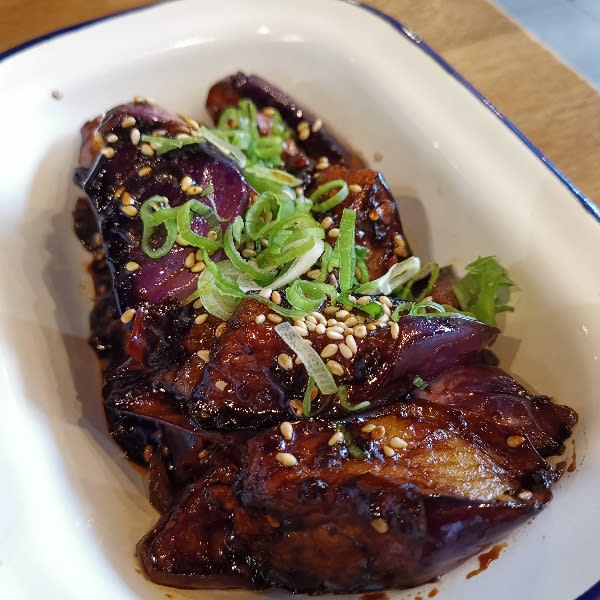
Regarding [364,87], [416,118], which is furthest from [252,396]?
[364,87]

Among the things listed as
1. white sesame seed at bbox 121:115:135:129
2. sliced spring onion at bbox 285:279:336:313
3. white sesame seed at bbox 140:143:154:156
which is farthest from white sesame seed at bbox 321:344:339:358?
white sesame seed at bbox 121:115:135:129

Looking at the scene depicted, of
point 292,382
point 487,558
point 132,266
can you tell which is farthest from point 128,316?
point 487,558

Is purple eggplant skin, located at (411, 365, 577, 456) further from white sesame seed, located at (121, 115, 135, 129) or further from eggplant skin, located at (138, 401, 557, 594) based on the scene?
white sesame seed, located at (121, 115, 135, 129)

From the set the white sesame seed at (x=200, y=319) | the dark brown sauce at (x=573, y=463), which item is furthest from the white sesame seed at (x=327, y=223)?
the dark brown sauce at (x=573, y=463)

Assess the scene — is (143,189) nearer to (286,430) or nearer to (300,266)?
(300,266)

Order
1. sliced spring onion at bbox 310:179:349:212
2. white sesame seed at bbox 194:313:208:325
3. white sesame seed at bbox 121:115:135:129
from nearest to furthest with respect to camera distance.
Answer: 1. white sesame seed at bbox 194:313:208:325
2. white sesame seed at bbox 121:115:135:129
3. sliced spring onion at bbox 310:179:349:212

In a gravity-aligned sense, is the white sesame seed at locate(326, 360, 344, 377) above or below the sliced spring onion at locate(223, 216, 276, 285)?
above

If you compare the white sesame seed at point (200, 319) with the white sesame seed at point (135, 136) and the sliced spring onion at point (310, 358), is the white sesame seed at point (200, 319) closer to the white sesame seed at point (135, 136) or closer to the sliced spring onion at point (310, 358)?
the sliced spring onion at point (310, 358)
